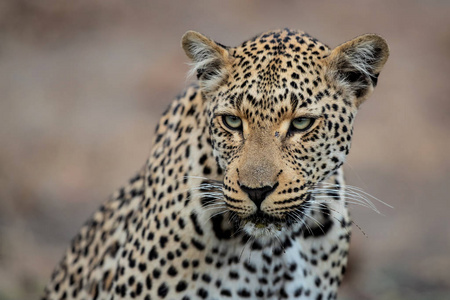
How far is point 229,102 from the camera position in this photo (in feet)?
19.1

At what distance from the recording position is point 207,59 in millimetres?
6082

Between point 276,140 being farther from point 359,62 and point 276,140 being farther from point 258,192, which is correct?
point 359,62

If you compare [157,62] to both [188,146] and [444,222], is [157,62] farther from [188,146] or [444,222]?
[188,146]

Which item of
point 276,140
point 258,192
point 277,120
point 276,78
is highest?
point 276,78

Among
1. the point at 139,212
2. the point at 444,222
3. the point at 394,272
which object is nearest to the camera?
the point at 139,212

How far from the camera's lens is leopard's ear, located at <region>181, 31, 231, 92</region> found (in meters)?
6.03

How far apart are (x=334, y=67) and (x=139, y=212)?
2.29m

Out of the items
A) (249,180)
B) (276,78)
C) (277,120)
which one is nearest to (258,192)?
(249,180)

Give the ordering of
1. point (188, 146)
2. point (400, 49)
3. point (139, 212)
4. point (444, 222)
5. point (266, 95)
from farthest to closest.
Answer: point (400, 49), point (444, 222), point (139, 212), point (188, 146), point (266, 95)

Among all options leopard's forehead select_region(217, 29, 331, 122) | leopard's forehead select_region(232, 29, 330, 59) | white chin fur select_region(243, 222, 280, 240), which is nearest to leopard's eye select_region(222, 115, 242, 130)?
leopard's forehead select_region(217, 29, 331, 122)

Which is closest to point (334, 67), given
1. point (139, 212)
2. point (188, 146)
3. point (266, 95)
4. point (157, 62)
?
point (266, 95)

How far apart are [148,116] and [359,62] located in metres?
11.9

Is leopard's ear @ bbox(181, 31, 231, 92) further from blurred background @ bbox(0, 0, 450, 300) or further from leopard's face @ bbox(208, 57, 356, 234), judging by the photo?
blurred background @ bbox(0, 0, 450, 300)

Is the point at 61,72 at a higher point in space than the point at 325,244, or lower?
higher
